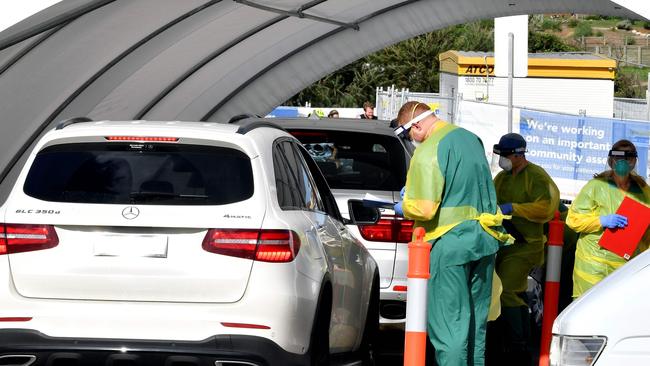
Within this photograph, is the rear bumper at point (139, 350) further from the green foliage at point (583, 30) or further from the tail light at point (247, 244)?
the green foliage at point (583, 30)

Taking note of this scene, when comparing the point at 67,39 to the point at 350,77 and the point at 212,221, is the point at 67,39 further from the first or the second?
the point at 350,77

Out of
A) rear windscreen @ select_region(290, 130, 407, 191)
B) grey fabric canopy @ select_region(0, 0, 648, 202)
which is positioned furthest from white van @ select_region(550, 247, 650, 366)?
grey fabric canopy @ select_region(0, 0, 648, 202)

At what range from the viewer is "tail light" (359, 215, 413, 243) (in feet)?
33.8

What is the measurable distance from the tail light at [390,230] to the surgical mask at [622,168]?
5.43ft

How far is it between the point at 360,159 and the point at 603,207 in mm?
1957

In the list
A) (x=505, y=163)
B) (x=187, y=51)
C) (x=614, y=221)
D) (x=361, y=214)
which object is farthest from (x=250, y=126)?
(x=187, y=51)

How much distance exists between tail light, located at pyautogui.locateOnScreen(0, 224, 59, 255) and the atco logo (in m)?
0.37

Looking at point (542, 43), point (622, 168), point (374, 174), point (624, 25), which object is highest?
point (624, 25)

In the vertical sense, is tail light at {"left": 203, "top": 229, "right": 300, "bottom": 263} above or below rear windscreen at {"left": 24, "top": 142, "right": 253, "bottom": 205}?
below

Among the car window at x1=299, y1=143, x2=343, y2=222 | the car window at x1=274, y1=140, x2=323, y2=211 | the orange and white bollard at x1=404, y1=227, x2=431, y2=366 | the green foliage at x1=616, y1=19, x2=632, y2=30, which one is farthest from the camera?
the green foliage at x1=616, y1=19, x2=632, y2=30

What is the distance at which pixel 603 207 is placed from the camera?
1054cm

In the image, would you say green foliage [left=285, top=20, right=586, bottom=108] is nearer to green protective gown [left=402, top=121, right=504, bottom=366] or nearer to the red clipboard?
the red clipboard

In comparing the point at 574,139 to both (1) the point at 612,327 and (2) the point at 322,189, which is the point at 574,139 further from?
(1) the point at 612,327

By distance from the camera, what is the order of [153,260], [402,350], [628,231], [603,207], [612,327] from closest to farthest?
[612,327] < [153,260] < [628,231] < [603,207] < [402,350]
